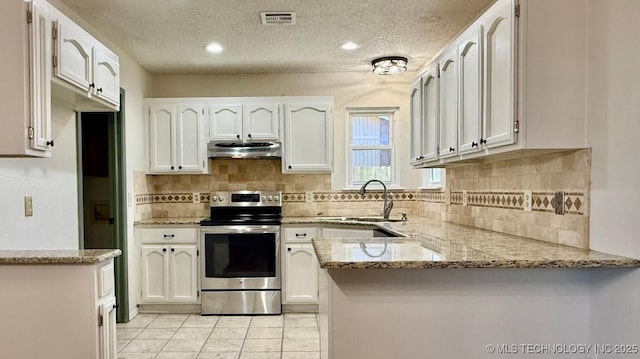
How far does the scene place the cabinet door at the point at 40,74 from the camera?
1682 mm

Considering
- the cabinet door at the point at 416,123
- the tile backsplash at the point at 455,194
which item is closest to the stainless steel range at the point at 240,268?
the tile backsplash at the point at 455,194

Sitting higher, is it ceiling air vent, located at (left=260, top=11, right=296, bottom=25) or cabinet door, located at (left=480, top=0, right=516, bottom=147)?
ceiling air vent, located at (left=260, top=11, right=296, bottom=25)

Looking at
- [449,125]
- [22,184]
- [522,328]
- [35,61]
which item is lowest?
[522,328]

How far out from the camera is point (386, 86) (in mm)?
4281

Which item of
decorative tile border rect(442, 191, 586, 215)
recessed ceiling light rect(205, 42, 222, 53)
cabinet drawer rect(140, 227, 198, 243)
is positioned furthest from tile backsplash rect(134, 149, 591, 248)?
recessed ceiling light rect(205, 42, 222, 53)

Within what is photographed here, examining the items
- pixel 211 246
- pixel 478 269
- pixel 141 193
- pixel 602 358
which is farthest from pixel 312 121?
pixel 602 358

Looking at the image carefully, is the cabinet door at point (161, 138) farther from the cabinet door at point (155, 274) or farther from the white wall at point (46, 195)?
the white wall at point (46, 195)

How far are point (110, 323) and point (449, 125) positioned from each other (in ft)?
7.33

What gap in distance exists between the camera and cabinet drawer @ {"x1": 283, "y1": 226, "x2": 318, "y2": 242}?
371 centimetres

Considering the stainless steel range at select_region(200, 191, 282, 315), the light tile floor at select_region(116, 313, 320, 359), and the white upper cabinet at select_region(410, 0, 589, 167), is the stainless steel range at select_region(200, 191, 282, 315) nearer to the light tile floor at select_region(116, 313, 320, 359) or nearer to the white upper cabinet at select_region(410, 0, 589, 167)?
the light tile floor at select_region(116, 313, 320, 359)

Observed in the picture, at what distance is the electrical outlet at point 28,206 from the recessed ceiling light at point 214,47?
1.83 m

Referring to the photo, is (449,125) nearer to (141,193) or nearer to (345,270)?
(345,270)

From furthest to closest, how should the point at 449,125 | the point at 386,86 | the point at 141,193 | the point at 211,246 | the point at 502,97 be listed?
the point at 386,86
the point at 141,193
the point at 211,246
the point at 449,125
the point at 502,97

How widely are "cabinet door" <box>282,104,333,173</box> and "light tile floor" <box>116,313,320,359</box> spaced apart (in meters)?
1.48
